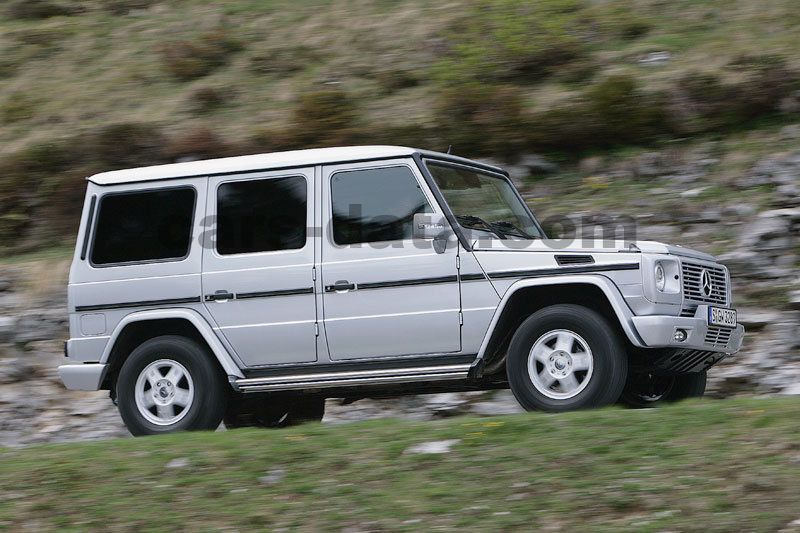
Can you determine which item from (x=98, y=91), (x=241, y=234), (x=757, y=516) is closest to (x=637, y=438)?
(x=757, y=516)

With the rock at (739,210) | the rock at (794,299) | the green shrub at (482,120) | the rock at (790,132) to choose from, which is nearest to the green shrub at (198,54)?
the green shrub at (482,120)

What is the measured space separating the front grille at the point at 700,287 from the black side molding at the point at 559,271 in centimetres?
48

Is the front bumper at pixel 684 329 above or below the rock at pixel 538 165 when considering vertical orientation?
below

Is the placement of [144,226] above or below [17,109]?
below

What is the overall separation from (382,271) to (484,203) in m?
1.13

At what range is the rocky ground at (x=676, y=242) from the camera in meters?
10.8

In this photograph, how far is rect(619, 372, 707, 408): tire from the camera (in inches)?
324

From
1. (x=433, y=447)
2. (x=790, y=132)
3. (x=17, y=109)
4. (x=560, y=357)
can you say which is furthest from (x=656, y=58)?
(x=433, y=447)

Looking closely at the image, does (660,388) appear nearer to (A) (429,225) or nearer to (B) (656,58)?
(A) (429,225)

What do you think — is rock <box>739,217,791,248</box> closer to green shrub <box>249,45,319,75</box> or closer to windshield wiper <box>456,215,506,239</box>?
windshield wiper <box>456,215,506,239</box>

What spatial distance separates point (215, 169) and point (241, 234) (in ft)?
1.85

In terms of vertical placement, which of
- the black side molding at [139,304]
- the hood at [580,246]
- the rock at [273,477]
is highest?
the hood at [580,246]

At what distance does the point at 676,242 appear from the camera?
12453mm

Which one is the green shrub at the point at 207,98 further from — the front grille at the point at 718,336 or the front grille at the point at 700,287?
the front grille at the point at 718,336
